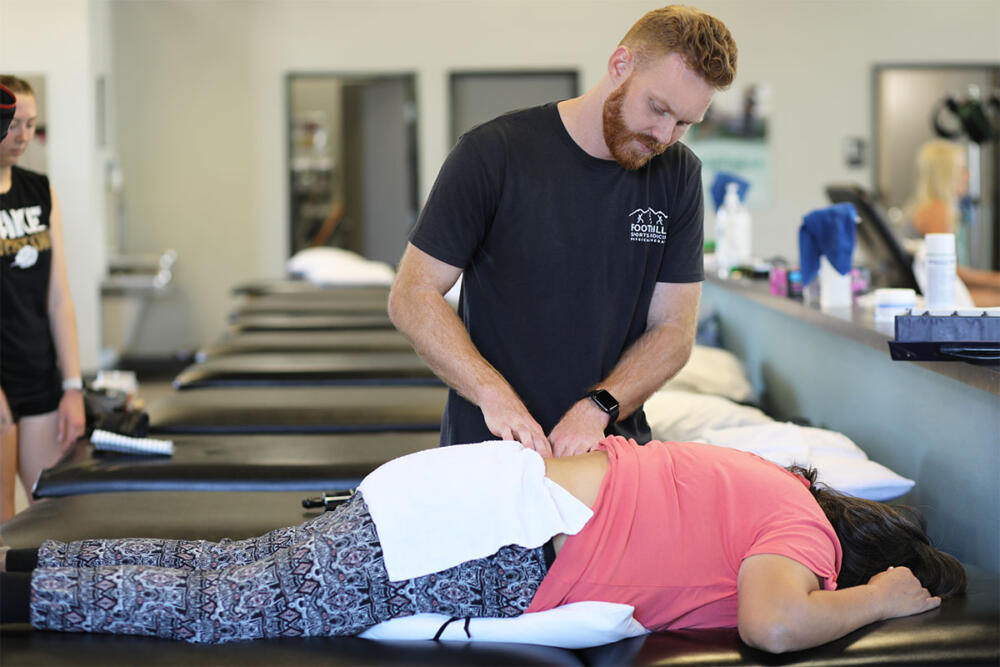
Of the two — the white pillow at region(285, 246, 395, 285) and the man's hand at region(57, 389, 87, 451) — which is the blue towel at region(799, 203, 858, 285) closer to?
the man's hand at region(57, 389, 87, 451)

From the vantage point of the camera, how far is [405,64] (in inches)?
344

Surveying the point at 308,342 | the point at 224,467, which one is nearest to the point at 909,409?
the point at 224,467

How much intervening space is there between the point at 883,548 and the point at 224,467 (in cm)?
161

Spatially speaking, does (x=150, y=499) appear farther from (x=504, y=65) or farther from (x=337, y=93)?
(x=337, y=93)

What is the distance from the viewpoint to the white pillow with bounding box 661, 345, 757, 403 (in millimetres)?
3359

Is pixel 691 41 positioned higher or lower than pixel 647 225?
higher

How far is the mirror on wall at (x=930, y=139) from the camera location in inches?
342

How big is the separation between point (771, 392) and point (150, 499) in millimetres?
2196

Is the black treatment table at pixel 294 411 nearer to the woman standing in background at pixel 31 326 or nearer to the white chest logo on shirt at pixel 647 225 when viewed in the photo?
the woman standing in background at pixel 31 326

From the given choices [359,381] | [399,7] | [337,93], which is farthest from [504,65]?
[359,381]

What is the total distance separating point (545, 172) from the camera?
1921 millimetres

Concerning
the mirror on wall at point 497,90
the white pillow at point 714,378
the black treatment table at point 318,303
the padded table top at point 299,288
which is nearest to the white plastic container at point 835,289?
the white pillow at point 714,378

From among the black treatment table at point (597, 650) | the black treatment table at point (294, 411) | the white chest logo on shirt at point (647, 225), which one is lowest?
the black treatment table at point (597, 650)

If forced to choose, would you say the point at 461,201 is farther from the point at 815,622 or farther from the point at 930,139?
the point at 930,139
